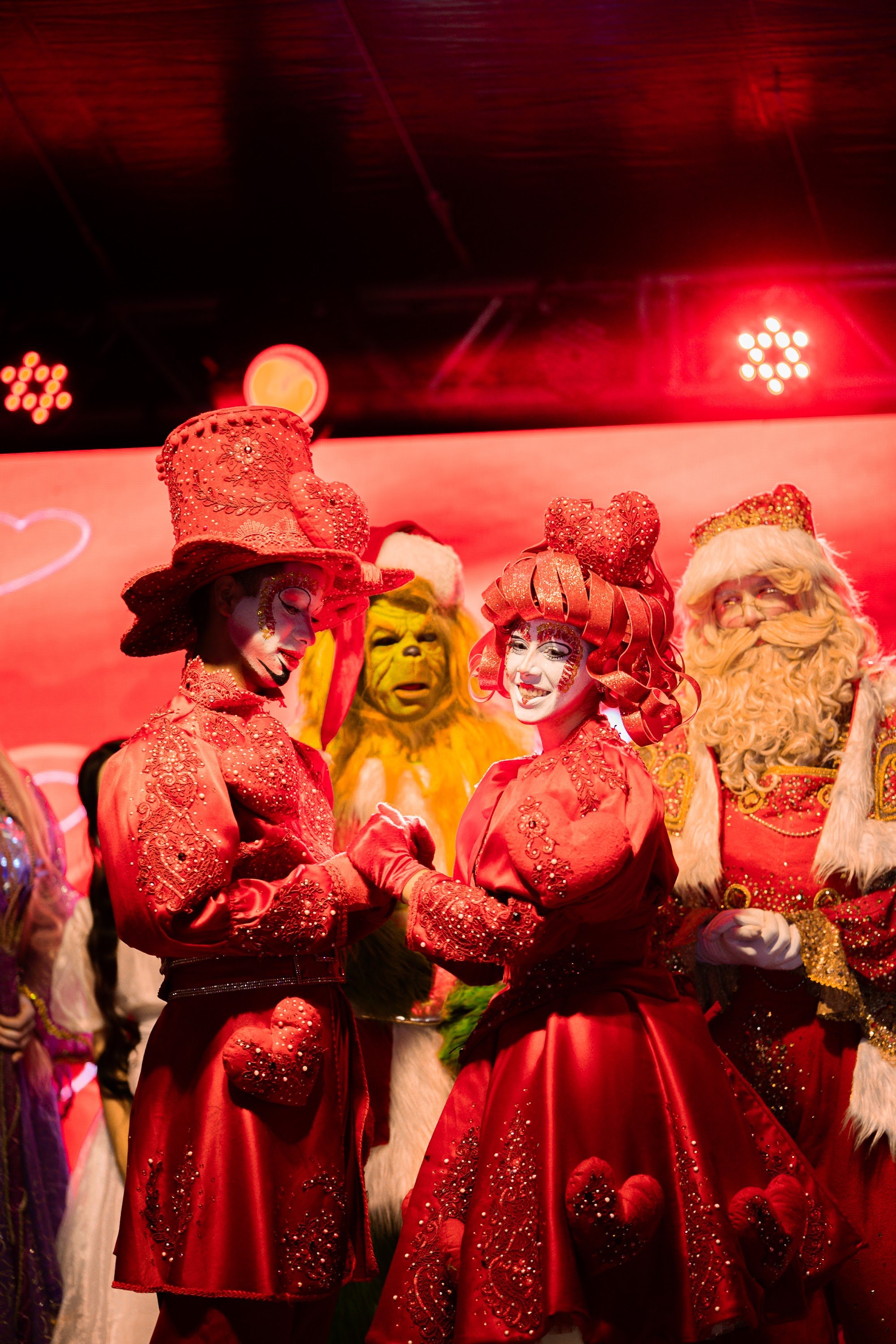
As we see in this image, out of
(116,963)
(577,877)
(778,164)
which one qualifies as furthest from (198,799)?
(778,164)

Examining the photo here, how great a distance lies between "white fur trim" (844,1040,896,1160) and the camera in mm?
3199

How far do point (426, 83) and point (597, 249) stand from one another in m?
0.88

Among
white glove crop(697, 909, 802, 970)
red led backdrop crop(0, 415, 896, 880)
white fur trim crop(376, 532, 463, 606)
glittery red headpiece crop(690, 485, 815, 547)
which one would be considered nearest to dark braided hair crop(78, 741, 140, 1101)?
red led backdrop crop(0, 415, 896, 880)

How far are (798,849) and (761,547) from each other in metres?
0.89

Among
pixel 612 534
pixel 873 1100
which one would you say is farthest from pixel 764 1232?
pixel 612 534

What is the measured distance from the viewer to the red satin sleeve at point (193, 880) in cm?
269

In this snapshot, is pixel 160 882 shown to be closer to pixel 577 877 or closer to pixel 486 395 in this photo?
pixel 577 877

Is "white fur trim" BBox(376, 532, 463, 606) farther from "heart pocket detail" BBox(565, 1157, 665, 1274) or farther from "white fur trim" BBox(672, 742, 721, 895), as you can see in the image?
"heart pocket detail" BBox(565, 1157, 665, 1274)

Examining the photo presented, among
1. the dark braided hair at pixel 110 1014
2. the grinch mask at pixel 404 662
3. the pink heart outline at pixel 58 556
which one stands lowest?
the dark braided hair at pixel 110 1014

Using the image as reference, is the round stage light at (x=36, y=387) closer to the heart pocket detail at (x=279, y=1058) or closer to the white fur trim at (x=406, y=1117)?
the white fur trim at (x=406, y=1117)

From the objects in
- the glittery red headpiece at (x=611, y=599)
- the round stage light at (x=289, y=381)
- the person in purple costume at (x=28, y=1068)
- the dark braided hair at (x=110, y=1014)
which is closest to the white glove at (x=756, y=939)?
the glittery red headpiece at (x=611, y=599)

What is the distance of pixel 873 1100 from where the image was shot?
323 centimetres

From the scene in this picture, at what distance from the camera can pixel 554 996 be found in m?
2.75

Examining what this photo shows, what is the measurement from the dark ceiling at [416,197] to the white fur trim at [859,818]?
1.37 meters
